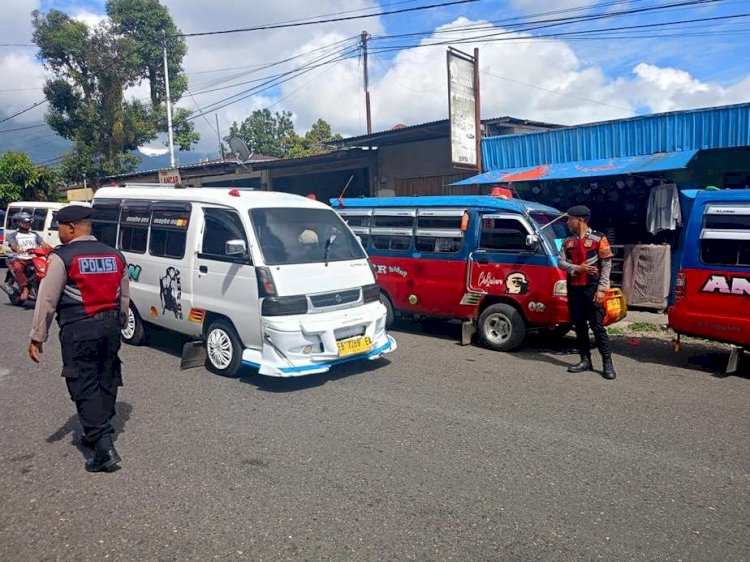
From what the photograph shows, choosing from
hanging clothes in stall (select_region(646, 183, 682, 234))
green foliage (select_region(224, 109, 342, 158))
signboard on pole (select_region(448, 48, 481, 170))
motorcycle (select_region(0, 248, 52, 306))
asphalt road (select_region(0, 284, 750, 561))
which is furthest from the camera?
green foliage (select_region(224, 109, 342, 158))

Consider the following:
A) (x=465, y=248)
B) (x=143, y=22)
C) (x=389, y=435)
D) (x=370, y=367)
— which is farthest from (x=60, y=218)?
(x=143, y=22)

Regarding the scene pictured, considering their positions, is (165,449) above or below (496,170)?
below

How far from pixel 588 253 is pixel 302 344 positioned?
3284mm

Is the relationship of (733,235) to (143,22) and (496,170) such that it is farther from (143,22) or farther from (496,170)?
(143,22)

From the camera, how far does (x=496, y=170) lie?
45.2ft

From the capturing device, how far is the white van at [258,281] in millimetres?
5793

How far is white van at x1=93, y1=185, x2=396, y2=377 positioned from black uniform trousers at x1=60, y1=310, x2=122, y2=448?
5.85ft

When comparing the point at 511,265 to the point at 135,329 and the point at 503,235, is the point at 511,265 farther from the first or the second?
the point at 135,329

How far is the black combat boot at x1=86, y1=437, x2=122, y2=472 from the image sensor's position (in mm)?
4043

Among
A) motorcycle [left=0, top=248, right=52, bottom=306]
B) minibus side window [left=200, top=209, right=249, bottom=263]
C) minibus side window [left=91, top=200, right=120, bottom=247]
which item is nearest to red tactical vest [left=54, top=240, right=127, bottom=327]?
minibus side window [left=200, top=209, right=249, bottom=263]

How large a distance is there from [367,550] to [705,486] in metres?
2.32

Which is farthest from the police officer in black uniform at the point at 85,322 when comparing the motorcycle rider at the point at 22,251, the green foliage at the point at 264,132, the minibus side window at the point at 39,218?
the green foliage at the point at 264,132

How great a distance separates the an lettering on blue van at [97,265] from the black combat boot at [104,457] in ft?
3.79

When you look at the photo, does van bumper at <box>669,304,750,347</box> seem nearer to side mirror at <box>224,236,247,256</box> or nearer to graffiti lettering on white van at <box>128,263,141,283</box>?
side mirror at <box>224,236,247,256</box>
